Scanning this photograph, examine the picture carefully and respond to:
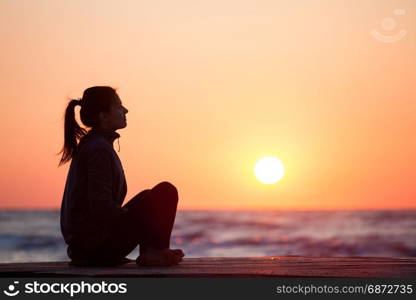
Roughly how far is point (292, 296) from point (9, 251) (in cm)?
2171

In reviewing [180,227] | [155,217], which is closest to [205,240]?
Result: [180,227]

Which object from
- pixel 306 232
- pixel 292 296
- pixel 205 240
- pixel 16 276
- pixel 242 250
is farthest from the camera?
pixel 306 232

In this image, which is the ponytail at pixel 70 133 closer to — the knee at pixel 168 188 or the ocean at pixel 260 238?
the knee at pixel 168 188

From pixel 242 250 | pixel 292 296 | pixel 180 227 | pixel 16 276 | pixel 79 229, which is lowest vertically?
pixel 292 296

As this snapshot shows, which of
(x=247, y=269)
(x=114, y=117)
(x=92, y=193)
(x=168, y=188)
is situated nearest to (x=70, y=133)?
(x=114, y=117)

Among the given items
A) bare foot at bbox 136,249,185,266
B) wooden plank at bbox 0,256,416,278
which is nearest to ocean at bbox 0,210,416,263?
wooden plank at bbox 0,256,416,278

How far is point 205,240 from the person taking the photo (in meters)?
26.1

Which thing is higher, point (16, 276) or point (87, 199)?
point (87, 199)

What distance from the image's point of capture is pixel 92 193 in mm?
4652

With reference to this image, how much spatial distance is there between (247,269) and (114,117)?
1.43 m

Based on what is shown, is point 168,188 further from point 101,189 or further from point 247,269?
point 247,269

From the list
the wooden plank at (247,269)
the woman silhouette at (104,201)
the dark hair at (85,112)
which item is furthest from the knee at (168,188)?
the dark hair at (85,112)

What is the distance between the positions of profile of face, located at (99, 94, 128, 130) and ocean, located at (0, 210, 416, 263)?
1579 cm

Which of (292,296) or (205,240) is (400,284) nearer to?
(292,296)
